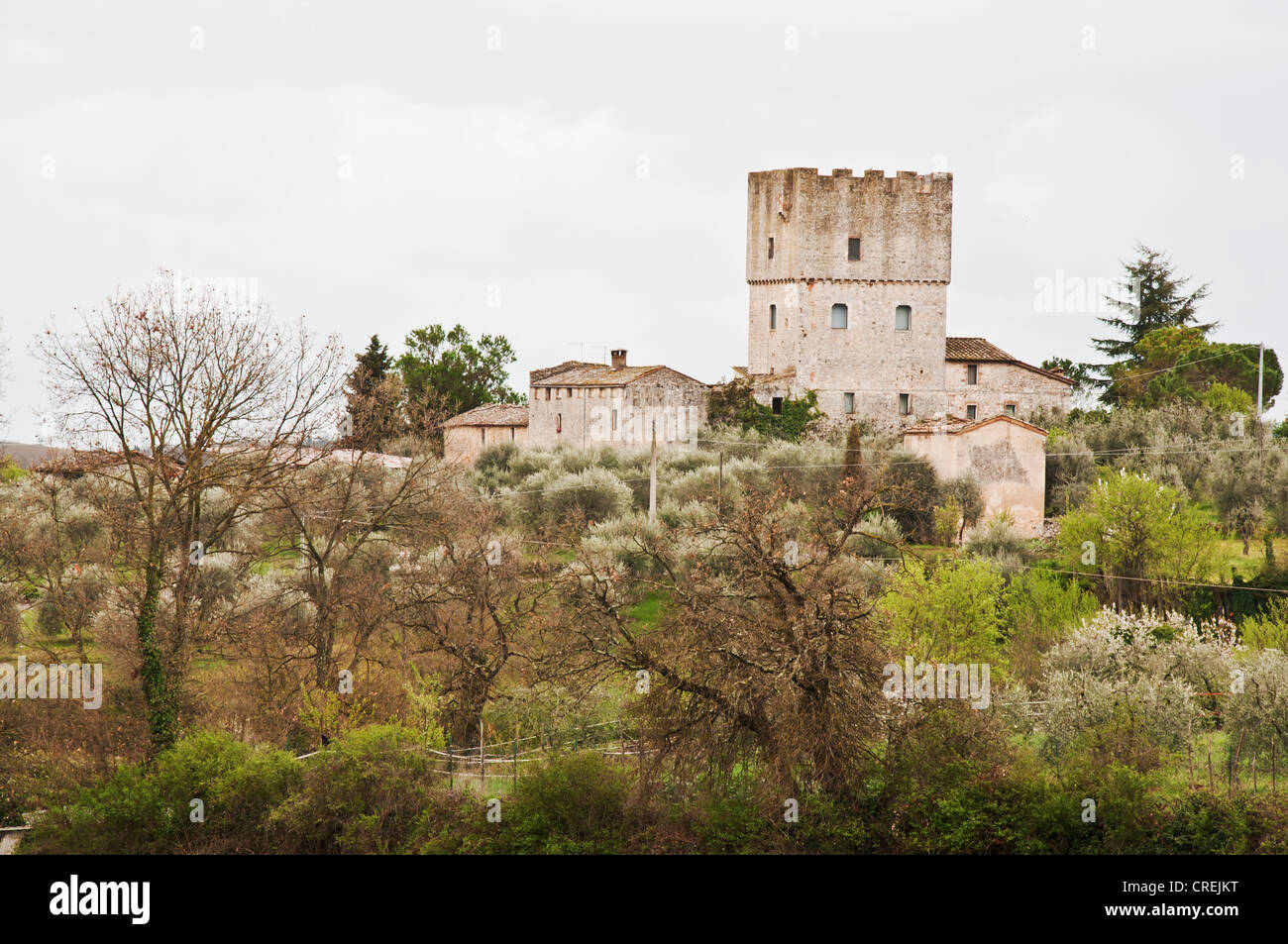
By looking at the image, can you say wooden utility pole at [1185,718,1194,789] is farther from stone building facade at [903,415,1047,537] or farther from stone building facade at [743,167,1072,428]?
stone building facade at [743,167,1072,428]

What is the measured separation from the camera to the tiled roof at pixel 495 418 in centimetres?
5266

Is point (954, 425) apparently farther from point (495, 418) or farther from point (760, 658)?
point (760, 658)

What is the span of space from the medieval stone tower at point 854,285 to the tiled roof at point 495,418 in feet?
28.1

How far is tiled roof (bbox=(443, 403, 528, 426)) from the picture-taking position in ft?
173

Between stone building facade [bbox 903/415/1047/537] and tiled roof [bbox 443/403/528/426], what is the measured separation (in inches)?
653

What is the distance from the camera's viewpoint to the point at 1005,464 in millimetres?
41594

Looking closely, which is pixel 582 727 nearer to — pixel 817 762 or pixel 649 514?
pixel 817 762

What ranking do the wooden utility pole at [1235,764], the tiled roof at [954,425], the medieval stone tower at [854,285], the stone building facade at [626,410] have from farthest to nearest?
the medieval stone tower at [854,285] → the stone building facade at [626,410] → the tiled roof at [954,425] → the wooden utility pole at [1235,764]

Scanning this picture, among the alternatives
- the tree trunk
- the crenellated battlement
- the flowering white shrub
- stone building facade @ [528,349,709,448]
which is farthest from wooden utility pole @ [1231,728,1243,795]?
the crenellated battlement

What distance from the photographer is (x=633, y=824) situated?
23.4 meters

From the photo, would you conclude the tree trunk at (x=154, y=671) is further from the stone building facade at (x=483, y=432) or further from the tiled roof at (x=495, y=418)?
the tiled roof at (x=495, y=418)

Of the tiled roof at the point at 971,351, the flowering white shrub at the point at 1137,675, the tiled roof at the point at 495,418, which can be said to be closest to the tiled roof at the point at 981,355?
the tiled roof at the point at 971,351

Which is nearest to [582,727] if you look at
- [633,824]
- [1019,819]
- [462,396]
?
[633,824]
